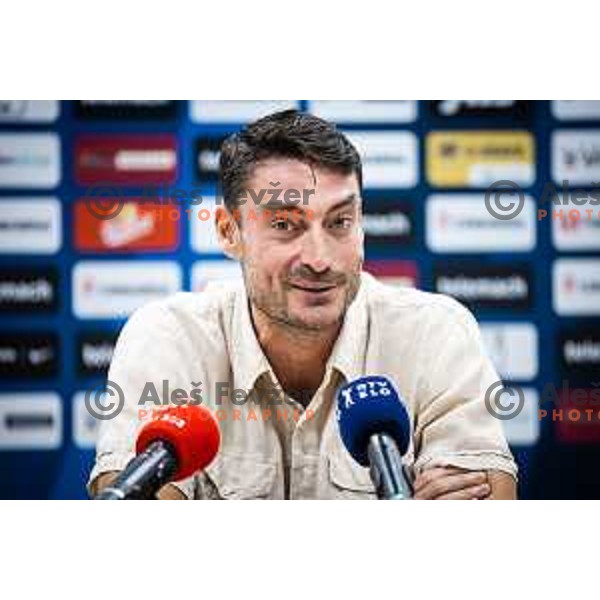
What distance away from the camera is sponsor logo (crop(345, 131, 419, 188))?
2.40m

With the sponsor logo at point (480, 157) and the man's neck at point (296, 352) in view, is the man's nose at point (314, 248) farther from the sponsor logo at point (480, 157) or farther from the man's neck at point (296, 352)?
the sponsor logo at point (480, 157)

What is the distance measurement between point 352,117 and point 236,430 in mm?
755

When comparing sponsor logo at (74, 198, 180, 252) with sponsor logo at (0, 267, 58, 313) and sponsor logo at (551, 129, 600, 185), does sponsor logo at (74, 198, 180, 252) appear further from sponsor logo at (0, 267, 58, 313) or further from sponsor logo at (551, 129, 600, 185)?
sponsor logo at (551, 129, 600, 185)

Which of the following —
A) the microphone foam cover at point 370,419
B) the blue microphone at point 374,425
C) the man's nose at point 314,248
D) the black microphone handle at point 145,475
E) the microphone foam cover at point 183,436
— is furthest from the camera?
the man's nose at point 314,248

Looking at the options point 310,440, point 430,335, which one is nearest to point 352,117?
Answer: point 430,335

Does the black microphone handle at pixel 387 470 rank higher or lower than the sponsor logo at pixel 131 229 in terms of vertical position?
lower

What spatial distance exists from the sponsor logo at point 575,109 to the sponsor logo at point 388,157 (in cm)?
33

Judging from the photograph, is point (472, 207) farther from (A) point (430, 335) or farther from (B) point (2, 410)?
(B) point (2, 410)

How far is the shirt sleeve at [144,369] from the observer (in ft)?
7.79

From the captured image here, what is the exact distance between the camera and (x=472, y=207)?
7.97ft

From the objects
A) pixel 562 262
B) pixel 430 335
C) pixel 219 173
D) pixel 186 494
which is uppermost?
pixel 219 173

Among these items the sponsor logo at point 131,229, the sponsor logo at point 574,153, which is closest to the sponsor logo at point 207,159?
the sponsor logo at point 131,229

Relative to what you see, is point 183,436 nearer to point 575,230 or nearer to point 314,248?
point 314,248
